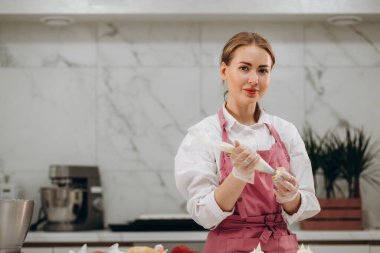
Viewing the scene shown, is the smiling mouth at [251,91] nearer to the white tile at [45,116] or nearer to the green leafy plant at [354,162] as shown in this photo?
the green leafy plant at [354,162]

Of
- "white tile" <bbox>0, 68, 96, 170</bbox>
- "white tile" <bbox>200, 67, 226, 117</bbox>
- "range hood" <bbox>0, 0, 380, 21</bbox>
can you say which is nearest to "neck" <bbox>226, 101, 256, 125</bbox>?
"range hood" <bbox>0, 0, 380, 21</bbox>

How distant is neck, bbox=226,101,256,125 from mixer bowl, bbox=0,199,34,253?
0.74m

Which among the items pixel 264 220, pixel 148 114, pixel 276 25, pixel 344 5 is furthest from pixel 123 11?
pixel 264 220

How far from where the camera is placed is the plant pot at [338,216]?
11.5 feet

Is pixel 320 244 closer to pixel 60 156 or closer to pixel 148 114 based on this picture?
pixel 148 114

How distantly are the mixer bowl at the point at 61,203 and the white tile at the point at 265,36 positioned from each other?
103cm

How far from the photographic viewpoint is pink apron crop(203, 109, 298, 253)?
196cm

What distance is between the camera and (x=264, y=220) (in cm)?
198

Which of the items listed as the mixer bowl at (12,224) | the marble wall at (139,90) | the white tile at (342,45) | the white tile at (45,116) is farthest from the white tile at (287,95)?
the mixer bowl at (12,224)

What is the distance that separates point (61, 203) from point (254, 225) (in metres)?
1.79

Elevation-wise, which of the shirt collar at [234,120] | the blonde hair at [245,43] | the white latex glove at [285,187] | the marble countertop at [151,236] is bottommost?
the marble countertop at [151,236]

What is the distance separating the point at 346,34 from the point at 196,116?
95cm

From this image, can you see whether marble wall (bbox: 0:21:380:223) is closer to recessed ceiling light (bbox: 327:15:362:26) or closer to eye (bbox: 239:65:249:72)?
recessed ceiling light (bbox: 327:15:362:26)

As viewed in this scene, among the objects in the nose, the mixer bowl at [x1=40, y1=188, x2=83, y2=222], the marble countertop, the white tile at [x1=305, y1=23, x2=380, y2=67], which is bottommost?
the marble countertop
